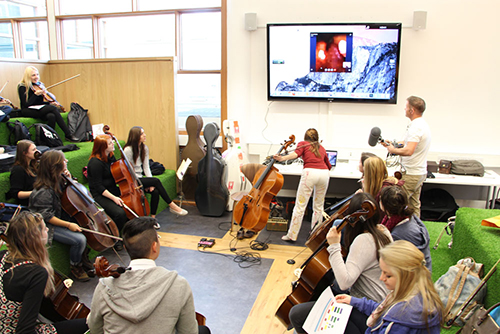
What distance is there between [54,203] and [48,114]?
2.23 m

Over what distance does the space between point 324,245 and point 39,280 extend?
157cm

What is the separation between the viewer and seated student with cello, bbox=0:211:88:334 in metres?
1.81

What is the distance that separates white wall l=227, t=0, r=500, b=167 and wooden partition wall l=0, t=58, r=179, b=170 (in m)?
0.92

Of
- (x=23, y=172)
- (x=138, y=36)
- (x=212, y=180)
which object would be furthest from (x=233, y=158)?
(x=138, y=36)

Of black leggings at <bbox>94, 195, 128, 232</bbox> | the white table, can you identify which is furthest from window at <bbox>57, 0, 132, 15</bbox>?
the white table

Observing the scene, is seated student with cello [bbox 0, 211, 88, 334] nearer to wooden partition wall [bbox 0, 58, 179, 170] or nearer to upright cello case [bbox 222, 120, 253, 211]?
upright cello case [bbox 222, 120, 253, 211]

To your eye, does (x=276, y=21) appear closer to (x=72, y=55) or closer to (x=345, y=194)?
(x=345, y=194)

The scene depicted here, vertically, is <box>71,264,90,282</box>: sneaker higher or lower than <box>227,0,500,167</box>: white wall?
lower

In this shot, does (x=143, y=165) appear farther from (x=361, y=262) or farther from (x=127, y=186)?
(x=361, y=262)

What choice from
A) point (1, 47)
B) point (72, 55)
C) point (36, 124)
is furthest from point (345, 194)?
point (1, 47)

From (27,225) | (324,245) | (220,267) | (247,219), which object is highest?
(27,225)

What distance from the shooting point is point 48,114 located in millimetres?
4941

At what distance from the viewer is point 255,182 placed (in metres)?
4.12

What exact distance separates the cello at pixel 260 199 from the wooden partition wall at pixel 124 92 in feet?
6.31
